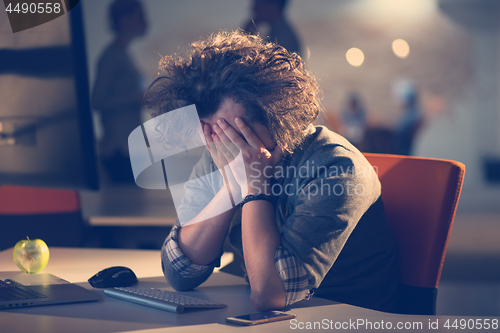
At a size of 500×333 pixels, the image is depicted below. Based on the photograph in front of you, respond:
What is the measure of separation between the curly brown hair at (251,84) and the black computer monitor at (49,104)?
227 millimetres

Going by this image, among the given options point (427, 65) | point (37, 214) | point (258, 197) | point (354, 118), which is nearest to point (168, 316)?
point (258, 197)

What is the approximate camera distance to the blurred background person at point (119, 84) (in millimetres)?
3025

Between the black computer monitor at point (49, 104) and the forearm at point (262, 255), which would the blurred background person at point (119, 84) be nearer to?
the black computer monitor at point (49, 104)

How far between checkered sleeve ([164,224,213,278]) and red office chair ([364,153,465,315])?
465 mm

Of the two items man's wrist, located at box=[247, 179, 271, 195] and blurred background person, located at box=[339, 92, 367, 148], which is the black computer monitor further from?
blurred background person, located at box=[339, 92, 367, 148]

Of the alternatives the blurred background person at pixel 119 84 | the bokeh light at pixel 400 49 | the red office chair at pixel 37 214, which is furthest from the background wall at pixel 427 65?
the red office chair at pixel 37 214

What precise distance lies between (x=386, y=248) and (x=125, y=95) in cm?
282

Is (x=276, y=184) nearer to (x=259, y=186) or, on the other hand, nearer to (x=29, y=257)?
(x=259, y=186)

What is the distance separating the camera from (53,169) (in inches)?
38.5

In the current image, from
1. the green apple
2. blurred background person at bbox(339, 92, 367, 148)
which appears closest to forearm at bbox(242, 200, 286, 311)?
the green apple

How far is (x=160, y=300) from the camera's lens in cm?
79

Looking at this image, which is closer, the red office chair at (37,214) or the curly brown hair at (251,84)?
the curly brown hair at (251,84)

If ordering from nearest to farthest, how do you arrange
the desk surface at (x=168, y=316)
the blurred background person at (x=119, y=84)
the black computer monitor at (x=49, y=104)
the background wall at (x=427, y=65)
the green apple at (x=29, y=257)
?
the desk surface at (x=168, y=316) < the black computer monitor at (x=49, y=104) < the green apple at (x=29, y=257) < the blurred background person at (x=119, y=84) < the background wall at (x=427, y=65)

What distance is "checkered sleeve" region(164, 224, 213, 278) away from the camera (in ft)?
3.08
